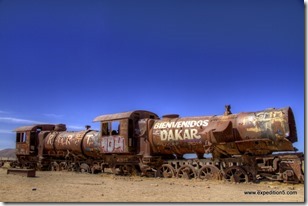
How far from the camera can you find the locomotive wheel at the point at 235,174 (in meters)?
13.6

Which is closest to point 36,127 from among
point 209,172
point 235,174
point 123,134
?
point 123,134

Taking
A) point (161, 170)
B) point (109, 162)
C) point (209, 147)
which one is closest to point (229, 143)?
point (209, 147)

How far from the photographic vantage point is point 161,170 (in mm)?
16797

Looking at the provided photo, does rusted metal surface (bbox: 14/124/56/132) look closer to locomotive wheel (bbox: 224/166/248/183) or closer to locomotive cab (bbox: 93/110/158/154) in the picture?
locomotive cab (bbox: 93/110/158/154)

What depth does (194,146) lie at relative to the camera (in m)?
15.4

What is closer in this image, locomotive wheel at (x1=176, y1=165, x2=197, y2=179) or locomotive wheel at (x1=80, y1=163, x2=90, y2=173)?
locomotive wheel at (x1=176, y1=165, x2=197, y2=179)

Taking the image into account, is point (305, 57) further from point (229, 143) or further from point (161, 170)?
point (161, 170)

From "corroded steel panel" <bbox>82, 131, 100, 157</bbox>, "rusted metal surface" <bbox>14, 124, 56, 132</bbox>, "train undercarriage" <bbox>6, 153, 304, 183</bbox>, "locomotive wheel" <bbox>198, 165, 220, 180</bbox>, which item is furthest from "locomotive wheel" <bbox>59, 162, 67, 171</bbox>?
"locomotive wheel" <bbox>198, 165, 220, 180</bbox>

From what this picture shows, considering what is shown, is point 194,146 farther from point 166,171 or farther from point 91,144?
point 91,144

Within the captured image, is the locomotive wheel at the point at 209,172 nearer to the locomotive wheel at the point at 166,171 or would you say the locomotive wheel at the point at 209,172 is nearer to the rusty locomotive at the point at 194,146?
the rusty locomotive at the point at 194,146

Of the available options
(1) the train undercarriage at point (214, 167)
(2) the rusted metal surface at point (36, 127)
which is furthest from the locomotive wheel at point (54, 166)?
(2) the rusted metal surface at point (36, 127)

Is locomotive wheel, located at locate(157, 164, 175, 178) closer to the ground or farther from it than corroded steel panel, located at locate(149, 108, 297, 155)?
closer to the ground

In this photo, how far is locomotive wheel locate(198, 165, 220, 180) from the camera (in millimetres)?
14344

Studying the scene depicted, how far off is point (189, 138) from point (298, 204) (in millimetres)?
7396
